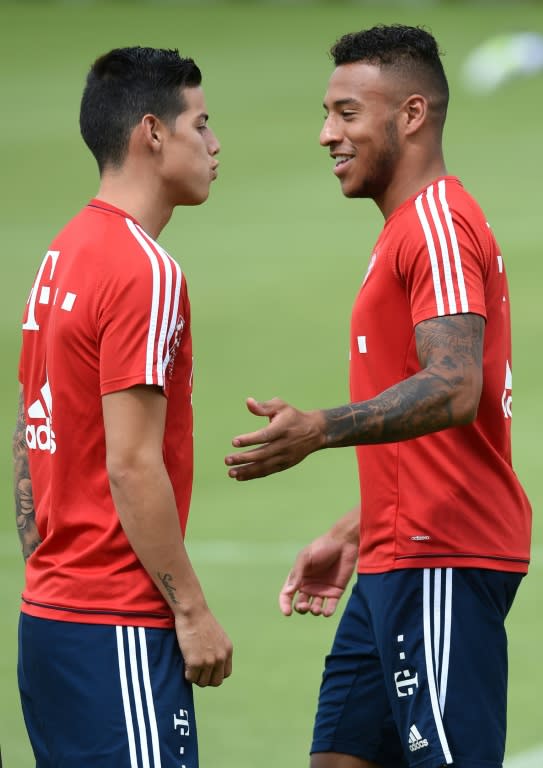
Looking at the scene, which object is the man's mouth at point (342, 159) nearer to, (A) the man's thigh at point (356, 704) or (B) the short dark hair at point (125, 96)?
(B) the short dark hair at point (125, 96)

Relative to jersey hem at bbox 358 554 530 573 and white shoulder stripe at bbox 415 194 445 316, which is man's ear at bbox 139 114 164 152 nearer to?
white shoulder stripe at bbox 415 194 445 316

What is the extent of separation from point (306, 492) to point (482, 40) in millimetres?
15353

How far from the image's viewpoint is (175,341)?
13.0 feet

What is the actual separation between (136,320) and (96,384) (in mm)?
215

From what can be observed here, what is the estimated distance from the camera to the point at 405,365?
4.41 m

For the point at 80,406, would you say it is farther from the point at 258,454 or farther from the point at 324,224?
the point at 324,224

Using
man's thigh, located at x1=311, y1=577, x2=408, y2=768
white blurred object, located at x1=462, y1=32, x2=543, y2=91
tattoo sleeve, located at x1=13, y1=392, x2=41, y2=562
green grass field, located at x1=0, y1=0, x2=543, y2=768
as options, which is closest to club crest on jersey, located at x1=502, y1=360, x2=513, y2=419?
man's thigh, located at x1=311, y1=577, x2=408, y2=768

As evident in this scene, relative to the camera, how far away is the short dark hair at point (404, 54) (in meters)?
4.72

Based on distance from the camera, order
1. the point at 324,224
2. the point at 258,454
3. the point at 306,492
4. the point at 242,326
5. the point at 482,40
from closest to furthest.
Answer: the point at 258,454, the point at 306,492, the point at 242,326, the point at 324,224, the point at 482,40

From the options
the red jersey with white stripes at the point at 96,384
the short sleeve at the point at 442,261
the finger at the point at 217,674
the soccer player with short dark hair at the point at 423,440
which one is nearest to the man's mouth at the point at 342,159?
the soccer player with short dark hair at the point at 423,440

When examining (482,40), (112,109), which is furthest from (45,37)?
(112,109)

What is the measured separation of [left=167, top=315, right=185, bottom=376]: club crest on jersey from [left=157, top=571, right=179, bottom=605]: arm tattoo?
0.49m

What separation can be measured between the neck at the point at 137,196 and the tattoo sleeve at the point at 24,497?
0.58 meters

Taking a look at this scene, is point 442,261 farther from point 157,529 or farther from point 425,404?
point 157,529
